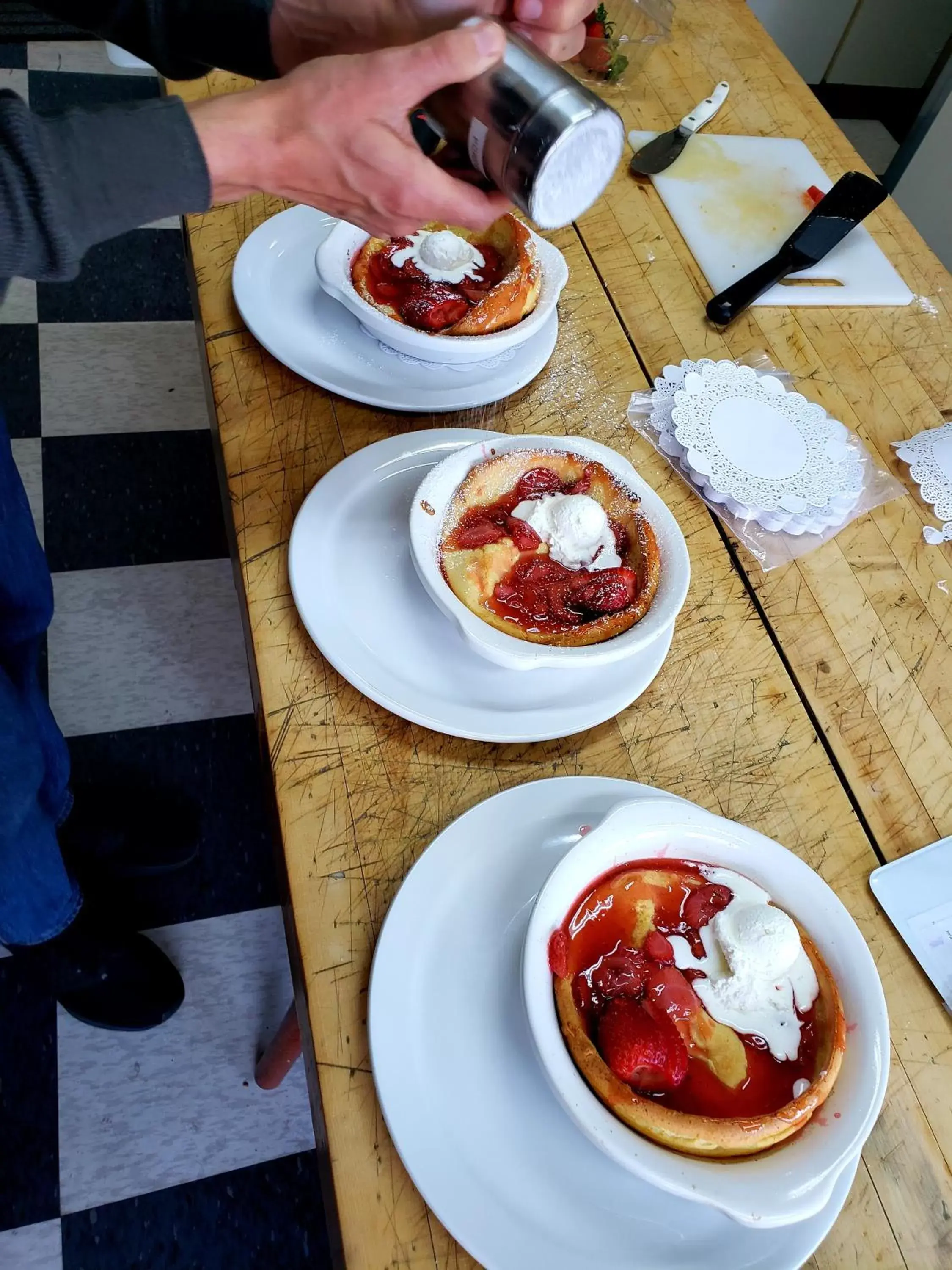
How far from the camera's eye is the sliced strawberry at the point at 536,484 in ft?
2.81

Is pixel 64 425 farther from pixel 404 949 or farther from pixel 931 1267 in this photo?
pixel 931 1267

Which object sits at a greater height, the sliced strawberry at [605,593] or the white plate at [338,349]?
the sliced strawberry at [605,593]

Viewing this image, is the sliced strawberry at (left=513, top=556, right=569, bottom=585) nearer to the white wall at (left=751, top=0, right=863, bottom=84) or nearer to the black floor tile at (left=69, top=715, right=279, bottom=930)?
the black floor tile at (left=69, top=715, right=279, bottom=930)

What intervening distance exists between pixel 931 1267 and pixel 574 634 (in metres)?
0.52

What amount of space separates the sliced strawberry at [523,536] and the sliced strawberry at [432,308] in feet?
0.92

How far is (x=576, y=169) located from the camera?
2.42ft

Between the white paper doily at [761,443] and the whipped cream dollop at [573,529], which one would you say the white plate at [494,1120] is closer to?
the whipped cream dollop at [573,529]

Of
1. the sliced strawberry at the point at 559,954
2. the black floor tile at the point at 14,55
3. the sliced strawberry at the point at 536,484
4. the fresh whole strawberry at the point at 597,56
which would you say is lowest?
the black floor tile at the point at 14,55

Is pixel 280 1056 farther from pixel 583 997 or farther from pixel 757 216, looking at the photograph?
pixel 757 216

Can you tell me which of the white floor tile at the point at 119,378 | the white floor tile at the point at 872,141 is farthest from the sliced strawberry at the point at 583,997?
the white floor tile at the point at 872,141

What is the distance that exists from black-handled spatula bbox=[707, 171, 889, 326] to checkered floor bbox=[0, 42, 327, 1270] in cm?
82

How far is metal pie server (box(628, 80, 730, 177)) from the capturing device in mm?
1317

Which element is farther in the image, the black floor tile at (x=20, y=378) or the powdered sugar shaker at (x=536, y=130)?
the black floor tile at (x=20, y=378)

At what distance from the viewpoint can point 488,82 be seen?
2.31ft
